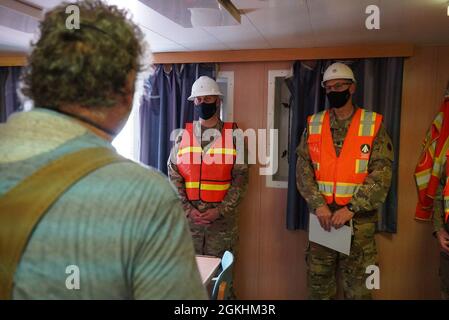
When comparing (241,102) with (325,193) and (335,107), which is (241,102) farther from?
(325,193)

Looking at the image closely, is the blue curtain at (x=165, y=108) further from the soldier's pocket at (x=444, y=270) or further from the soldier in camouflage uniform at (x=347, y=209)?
the soldier's pocket at (x=444, y=270)

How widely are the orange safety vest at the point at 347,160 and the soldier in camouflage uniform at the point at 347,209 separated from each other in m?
0.03

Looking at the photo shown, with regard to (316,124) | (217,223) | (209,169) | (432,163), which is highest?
(316,124)

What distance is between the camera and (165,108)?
3.35 m

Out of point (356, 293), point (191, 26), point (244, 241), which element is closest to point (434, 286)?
point (356, 293)

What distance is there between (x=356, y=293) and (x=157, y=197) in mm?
2283

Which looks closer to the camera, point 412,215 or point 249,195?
point 412,215

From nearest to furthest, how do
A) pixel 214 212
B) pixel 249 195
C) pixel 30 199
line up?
1. pixel 30 199
2. pixel 214 212
3. pixel 249 195

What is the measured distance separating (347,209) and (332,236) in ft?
0.72

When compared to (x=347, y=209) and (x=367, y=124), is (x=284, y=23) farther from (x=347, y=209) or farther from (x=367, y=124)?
(x=347, y=209)

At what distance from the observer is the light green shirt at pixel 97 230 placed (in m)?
0.58

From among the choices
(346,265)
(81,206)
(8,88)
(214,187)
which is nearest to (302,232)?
(346,265)

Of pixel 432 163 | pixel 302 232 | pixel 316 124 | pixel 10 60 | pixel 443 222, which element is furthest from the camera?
pixel 10 60
